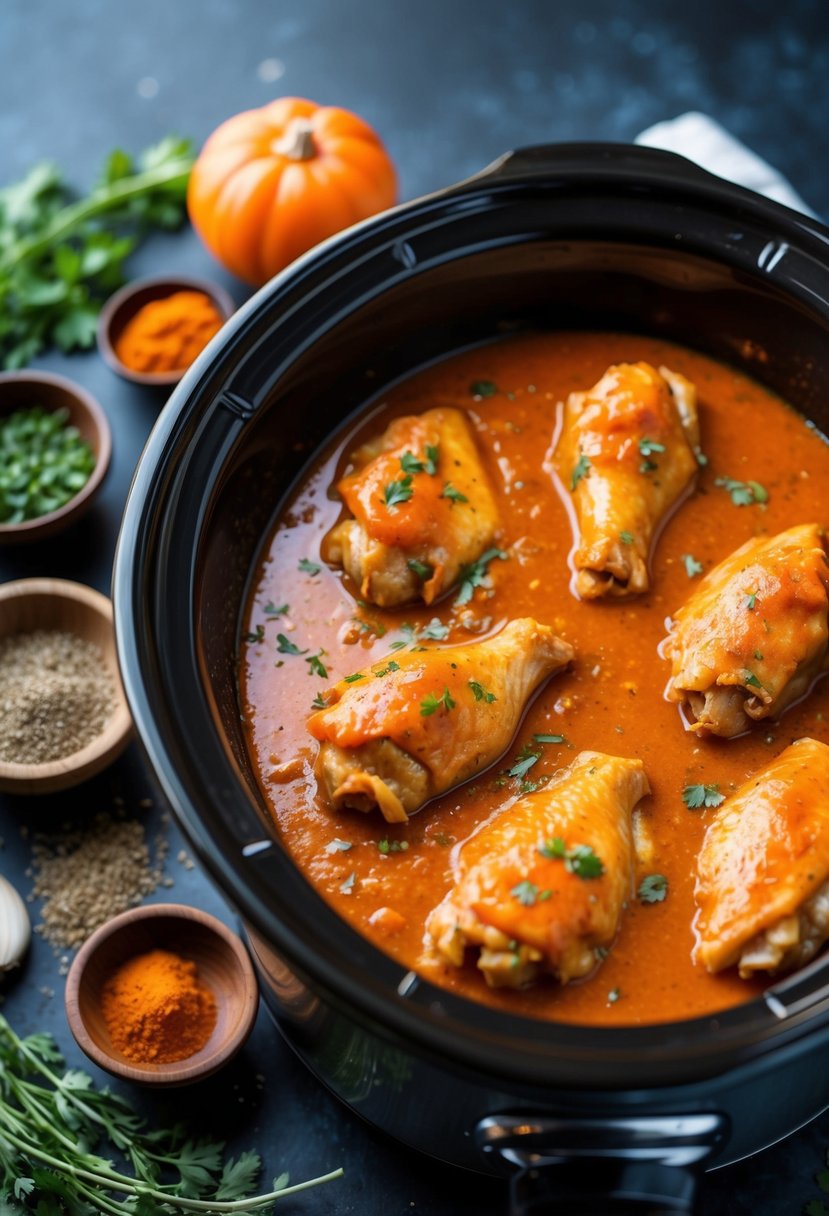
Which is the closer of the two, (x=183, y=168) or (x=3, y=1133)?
(x=3, y=1133)

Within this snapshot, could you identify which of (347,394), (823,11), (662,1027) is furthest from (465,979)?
(823,11)

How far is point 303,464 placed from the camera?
3.66m

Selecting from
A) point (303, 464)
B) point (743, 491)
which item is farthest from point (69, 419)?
point (743, 491)

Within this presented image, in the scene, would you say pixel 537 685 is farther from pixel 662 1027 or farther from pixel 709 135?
pixel 709 135

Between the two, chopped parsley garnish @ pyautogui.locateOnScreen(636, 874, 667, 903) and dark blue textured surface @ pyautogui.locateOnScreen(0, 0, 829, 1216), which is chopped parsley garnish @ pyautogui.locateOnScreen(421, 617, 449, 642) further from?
dark blue textured surface @ pyautogui.locateOnScreen(0, 0, 829, 1216)

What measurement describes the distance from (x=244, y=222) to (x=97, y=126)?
996 mm

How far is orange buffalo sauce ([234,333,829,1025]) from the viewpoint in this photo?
114 inches

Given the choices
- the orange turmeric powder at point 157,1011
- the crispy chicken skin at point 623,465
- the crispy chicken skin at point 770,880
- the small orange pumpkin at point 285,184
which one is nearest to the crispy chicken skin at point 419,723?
the crispy chicken skin at point 623,465

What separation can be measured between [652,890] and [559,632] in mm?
705

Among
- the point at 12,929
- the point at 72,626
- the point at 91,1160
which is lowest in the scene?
the point at 91,1160

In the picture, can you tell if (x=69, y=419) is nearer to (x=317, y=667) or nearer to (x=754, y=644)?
(x=317, y=667)

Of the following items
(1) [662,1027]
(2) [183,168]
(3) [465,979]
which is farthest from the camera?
(2) [183,168]

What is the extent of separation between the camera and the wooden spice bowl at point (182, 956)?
3.15 m

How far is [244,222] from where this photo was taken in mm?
4305
